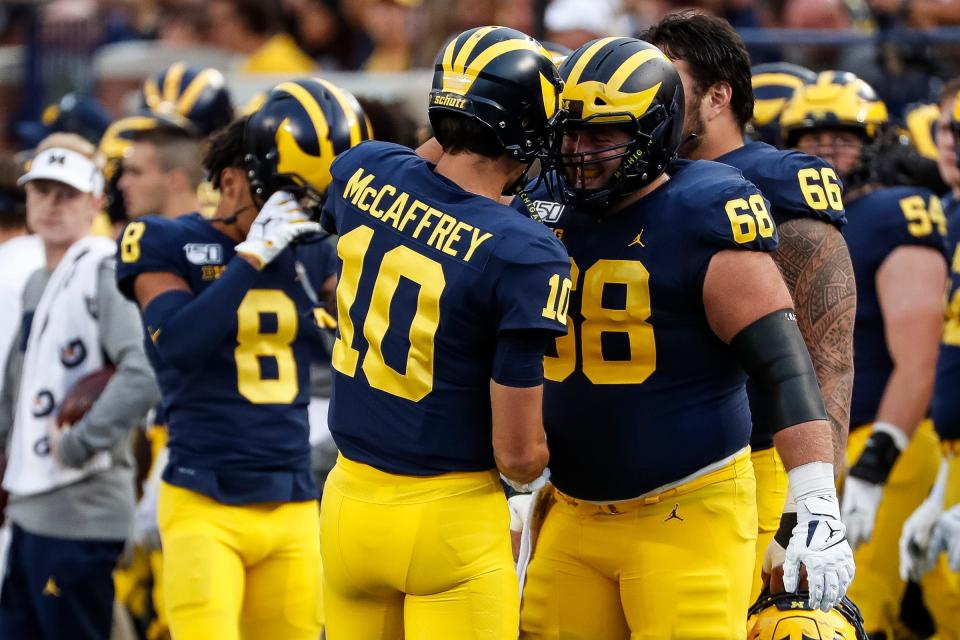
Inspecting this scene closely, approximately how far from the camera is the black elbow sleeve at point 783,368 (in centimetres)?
343

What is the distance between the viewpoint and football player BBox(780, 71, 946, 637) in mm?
5461

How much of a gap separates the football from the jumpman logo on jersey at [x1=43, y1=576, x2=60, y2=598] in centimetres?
56

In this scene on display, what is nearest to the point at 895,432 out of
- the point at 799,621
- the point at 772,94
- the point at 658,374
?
the point at 772,94

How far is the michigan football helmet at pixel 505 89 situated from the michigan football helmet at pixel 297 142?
1040 millimetres

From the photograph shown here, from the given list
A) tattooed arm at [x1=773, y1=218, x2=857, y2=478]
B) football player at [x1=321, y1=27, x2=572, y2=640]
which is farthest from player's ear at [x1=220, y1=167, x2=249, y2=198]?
tattooed arm at [x1=773, y1=218, x2=857, y2=478]

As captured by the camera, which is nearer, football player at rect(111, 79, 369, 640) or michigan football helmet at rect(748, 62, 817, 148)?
football player at rect(111, 79, 369, 640)

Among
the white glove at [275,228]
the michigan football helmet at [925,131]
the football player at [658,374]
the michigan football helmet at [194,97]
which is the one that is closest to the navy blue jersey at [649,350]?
the football player at [658,374]

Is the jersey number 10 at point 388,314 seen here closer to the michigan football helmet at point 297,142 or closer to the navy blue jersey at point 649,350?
the navy blue jersey at point 649,350

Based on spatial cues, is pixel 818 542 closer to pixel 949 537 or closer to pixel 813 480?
pixel 813 480

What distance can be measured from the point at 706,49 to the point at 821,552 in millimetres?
1405

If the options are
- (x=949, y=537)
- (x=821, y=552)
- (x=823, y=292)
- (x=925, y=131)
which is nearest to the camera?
(x=821, y=552)

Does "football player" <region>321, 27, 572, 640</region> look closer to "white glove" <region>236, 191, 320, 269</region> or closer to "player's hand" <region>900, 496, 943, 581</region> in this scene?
"white glove" <region>236, 191, 320, 269</region>

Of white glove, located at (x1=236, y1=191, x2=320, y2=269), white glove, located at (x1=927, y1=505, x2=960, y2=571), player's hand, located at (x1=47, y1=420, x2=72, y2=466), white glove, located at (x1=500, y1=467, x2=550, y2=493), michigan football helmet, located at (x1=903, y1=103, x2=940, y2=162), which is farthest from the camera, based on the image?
michigan football helmet, located at (x1=903, y1=103, x2=940, y2=162)

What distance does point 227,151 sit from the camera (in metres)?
4.77
